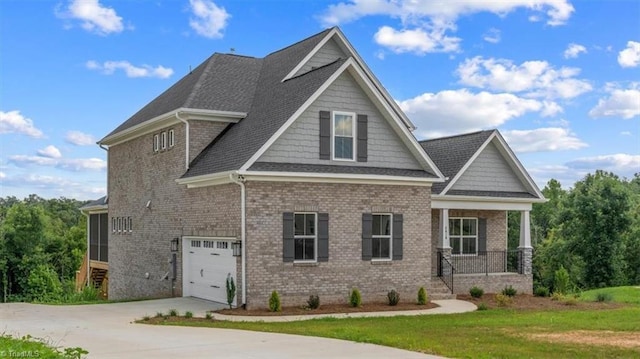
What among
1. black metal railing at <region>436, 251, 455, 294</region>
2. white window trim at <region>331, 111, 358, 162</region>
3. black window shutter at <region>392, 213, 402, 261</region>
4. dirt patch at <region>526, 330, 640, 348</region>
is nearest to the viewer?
dirt patch at <region>526, 330, 640, 348</region>

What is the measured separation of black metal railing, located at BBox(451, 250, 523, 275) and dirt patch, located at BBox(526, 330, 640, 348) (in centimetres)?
1085

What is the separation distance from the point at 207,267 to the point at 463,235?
1051cm

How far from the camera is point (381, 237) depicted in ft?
72.2

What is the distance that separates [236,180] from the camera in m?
19.6

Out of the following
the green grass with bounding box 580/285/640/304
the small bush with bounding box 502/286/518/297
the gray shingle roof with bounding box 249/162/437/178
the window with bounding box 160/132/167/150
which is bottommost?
the green grass with bounding box 580/285/640/304

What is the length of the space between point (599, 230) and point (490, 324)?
910 inches

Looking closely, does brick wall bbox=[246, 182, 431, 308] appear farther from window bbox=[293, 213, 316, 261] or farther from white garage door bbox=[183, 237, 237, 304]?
white garage door bbox=[183, 237, 237, 304]

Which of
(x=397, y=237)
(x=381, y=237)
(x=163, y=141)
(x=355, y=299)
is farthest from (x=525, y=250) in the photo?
(x=163, y=141)

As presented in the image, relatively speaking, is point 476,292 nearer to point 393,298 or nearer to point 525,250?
point 525,250

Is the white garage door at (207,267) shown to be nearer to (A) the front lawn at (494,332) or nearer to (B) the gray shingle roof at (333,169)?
(B) the gray shingle roof at (333,169)

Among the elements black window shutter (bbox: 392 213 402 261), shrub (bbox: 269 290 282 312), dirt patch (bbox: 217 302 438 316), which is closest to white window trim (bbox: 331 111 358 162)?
black window shutter (bbox: 392 213 402 261)

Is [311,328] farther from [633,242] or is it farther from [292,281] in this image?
[633,242]

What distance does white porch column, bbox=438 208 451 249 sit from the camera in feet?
84.0

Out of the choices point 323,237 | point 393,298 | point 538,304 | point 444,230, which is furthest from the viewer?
point 444,230
